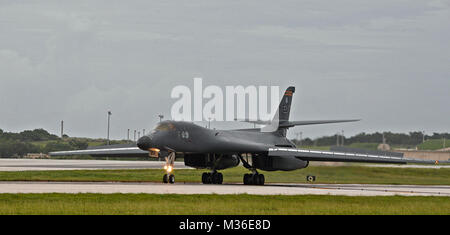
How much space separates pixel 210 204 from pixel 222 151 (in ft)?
54.6

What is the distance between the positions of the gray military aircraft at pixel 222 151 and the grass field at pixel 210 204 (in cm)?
1062

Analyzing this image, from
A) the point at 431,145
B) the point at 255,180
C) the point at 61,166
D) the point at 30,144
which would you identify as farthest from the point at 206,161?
the point at 431,145

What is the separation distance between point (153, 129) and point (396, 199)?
572 inches

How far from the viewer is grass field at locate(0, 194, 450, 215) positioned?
82.6 ft

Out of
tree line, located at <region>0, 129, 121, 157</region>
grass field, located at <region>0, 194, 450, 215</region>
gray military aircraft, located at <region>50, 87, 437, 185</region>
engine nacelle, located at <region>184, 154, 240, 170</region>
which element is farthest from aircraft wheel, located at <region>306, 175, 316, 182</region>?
tree line, located at <region>0, 129, 121, 157</region>

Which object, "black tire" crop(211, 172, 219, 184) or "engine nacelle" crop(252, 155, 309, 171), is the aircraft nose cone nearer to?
"black tire" crop(211, 172, 219, 184)

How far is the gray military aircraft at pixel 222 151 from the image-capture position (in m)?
41.6

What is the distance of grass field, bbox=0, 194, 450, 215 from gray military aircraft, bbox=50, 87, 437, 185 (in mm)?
10619

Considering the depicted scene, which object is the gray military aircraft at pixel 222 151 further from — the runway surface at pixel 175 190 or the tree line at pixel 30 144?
A: the tree line at pixel 30 144

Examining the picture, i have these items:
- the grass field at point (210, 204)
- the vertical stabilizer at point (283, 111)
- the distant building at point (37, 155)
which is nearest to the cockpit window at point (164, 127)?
the grass field at point (210, 204)

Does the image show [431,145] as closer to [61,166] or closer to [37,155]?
[37,155]
